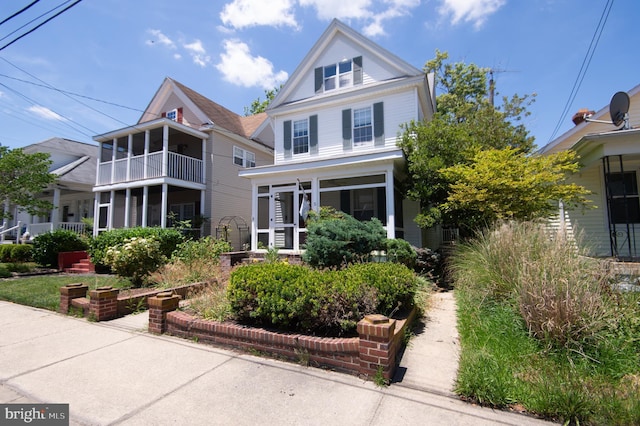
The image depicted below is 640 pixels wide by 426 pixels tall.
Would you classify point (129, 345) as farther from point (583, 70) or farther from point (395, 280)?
point (583, 70)

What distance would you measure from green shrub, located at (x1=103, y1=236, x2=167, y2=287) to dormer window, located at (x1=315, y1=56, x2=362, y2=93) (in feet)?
30.5

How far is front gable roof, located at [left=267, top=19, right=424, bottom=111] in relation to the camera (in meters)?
11.7

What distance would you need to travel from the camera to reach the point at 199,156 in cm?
1598

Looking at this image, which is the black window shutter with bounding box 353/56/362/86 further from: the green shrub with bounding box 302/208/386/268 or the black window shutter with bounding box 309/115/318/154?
the green shrub with bounding box 302/208/386/268

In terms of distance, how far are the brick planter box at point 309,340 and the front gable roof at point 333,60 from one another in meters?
10.1

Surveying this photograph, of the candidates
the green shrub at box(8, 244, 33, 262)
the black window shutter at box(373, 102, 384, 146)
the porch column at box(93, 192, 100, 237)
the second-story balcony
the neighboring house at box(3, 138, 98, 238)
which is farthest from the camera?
the neighboring house at box(3, 138, 98, 238)

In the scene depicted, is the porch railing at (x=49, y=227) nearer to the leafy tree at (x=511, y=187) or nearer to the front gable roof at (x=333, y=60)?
the front gable roof at (x=333, y=60)

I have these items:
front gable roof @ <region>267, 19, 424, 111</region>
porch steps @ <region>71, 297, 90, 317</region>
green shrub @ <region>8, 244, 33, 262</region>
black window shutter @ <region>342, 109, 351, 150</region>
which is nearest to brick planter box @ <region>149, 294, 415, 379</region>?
porch steps @ <region>71, 297, 90, 317</region>

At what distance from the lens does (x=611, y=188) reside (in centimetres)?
979

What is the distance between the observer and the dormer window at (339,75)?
41.1 feet

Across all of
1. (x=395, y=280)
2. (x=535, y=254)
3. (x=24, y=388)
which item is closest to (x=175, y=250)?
(x=24, y=388)

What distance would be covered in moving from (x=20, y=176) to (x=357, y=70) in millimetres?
14465

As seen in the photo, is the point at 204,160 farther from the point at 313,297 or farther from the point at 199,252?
the point at 313,297

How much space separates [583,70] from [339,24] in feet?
32.5
